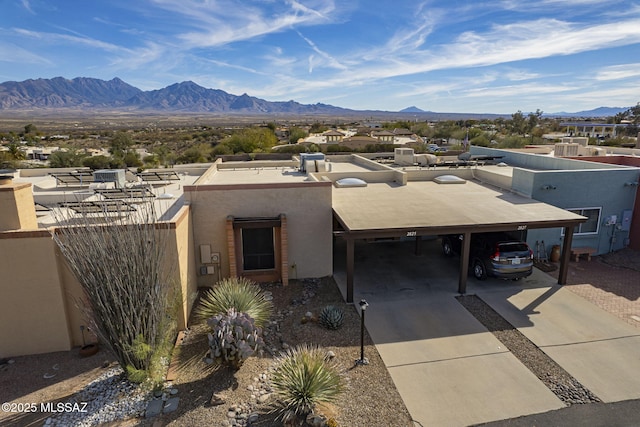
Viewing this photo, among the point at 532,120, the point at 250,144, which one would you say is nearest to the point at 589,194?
the point at 250,144

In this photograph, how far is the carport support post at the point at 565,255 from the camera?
1234 cm

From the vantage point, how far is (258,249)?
13008mm

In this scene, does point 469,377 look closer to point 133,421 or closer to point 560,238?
point 133,421

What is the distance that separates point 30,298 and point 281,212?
271 inches

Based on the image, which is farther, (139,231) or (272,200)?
(272,200)

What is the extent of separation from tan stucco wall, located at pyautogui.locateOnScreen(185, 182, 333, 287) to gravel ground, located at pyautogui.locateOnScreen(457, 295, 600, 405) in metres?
4.77

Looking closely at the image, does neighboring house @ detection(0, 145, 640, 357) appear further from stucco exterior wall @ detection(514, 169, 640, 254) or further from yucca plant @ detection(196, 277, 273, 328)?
yucca plant @ detection(196, 277, 273, 328)

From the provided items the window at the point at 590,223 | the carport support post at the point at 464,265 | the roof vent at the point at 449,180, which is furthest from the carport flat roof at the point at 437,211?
the window at the point at 590,223

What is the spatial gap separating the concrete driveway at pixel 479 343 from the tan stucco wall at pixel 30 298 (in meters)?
7.64

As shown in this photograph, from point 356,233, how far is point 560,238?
895 cm

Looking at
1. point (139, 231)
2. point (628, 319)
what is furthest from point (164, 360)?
point (628, 319)

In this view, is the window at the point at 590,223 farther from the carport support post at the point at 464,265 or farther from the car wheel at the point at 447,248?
the carport support post at the point at 464,265

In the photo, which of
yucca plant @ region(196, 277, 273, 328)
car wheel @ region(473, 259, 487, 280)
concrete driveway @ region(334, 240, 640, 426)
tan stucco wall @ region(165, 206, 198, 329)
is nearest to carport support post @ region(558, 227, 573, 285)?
concrete driveway @ region(334, 240, 640, 426)

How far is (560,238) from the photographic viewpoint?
15.0m
